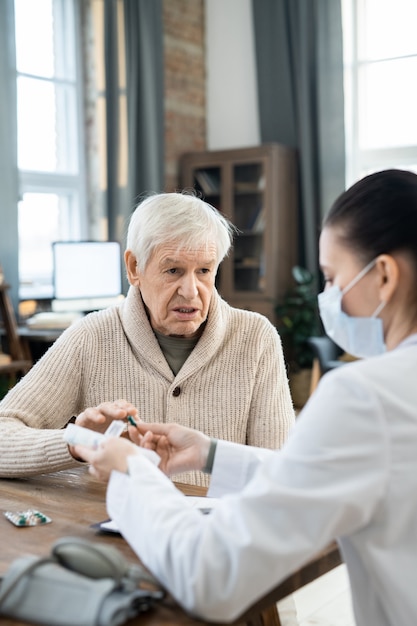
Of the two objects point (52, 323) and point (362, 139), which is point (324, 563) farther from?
point (362, 139)

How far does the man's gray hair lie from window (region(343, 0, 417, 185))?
4.41 metres

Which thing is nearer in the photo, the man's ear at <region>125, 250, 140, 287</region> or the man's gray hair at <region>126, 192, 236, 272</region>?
the man's gray hair at <region>126, 192, 236, 272</region>

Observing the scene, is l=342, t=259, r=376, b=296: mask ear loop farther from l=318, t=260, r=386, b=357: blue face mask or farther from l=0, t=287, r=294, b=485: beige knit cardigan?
l=0, t=287, r=294, b=485: beige knit cardigan

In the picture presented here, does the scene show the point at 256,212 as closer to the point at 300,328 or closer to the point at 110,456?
the point at 300,328

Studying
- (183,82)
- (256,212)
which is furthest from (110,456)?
(183,82)

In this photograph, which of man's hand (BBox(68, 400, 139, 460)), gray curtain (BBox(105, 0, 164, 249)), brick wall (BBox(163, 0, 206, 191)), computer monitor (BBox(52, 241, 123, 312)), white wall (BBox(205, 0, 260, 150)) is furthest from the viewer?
white wall (BBox(205, 0, 260, 150))

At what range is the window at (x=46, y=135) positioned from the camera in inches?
219

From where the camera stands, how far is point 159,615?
3.26 feet

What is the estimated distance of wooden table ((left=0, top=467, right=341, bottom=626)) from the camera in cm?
103

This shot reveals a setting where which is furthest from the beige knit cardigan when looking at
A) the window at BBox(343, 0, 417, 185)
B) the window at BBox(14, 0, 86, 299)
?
the window at BBox(343, 0, 417, 185)

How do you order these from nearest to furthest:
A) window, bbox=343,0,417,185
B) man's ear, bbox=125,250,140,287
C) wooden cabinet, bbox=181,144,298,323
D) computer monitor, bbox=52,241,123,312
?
man's ear, bbox=125,250,140,287, computer monitor, bbox=52,241,123,312, window, bbox=343,0,417,185, wooden cabinet, bbox=181,144,298,323

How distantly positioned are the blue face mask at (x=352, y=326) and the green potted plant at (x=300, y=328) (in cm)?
467

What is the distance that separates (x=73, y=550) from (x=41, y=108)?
16.8 feet

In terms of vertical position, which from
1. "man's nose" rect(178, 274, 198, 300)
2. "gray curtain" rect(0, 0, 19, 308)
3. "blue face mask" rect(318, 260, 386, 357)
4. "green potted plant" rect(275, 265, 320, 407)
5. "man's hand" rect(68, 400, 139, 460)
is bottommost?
"green potted plant" rect(275, 265, 320, 407)
